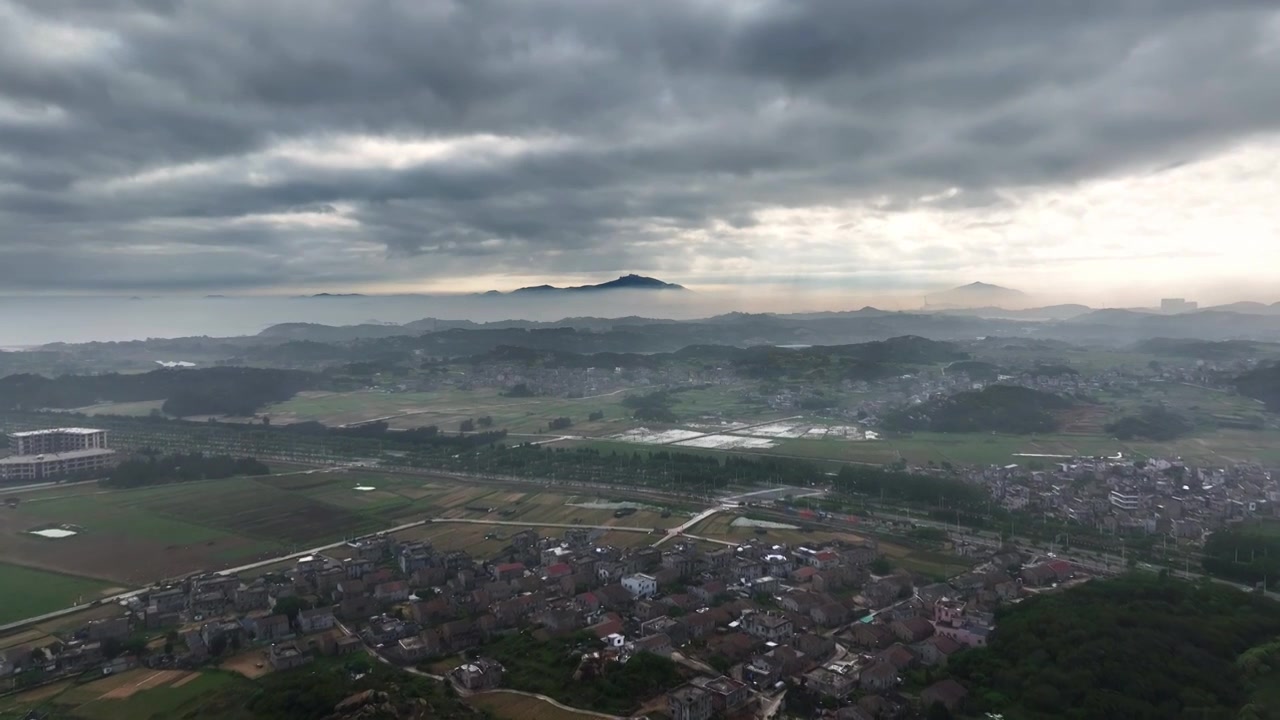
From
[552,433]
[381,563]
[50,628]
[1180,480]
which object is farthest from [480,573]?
[1180,480]

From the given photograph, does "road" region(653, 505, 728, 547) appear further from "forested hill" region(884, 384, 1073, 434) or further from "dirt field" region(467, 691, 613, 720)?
"forested hill" region(884, 384, 1073, 434)

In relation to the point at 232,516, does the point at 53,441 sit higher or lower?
higher

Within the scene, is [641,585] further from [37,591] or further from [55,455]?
[55,455]

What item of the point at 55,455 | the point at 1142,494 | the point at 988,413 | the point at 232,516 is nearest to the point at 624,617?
the point at 232,516

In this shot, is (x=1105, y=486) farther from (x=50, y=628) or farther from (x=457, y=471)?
(x=50, y=628)

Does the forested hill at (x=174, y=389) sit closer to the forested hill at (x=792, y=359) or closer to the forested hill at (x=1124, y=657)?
the forested hill at (x=792, y=359)

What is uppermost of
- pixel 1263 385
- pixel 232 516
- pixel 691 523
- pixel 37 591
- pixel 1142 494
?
pixel 1263 385

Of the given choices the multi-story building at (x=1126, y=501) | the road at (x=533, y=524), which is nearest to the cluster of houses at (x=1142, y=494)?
the multi-story building at (x=1126, y=501)

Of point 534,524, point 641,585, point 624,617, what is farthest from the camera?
point 534,524
